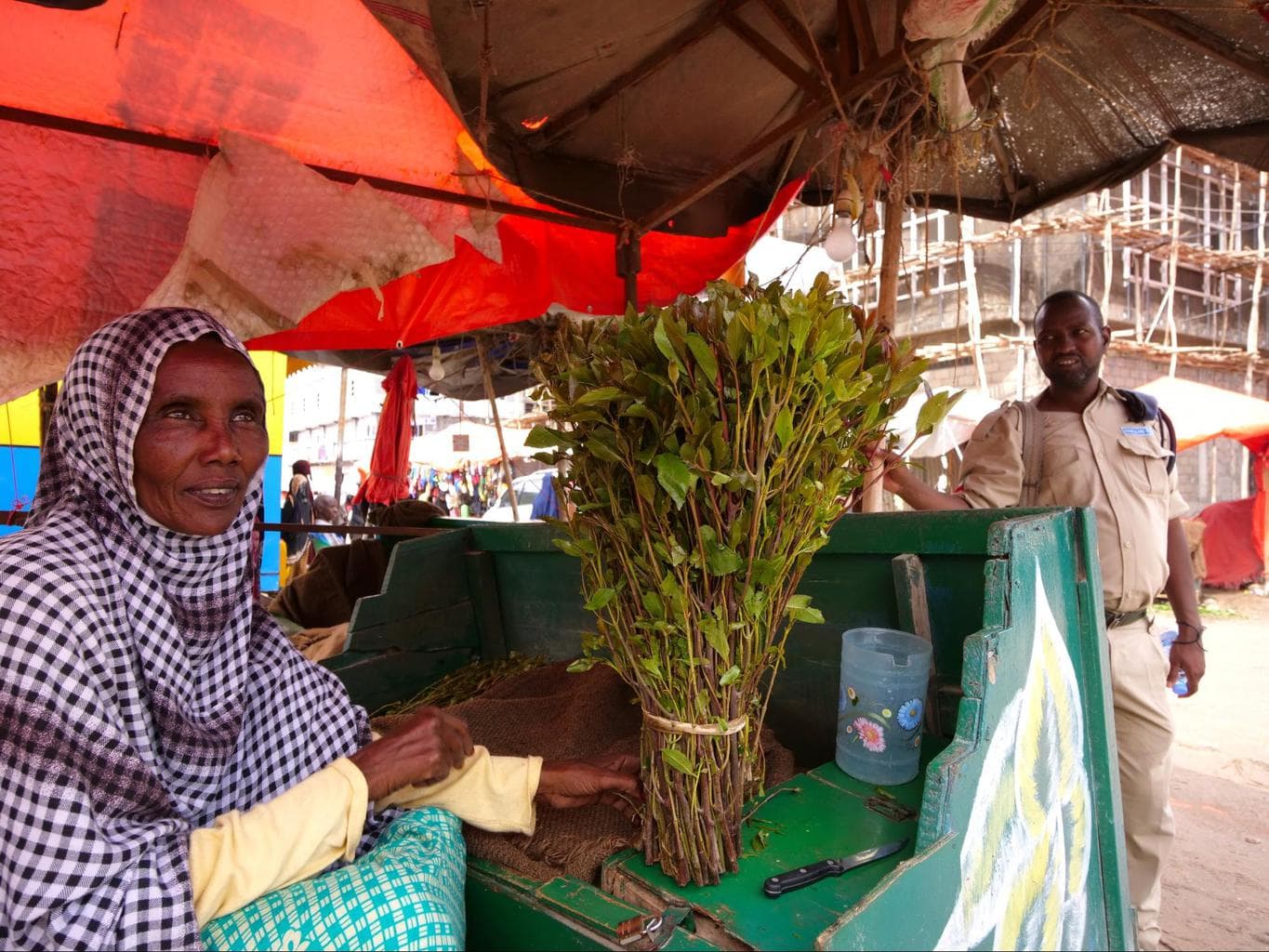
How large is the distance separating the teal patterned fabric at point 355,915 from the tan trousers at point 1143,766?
93.7 inches

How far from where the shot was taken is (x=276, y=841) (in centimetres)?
125

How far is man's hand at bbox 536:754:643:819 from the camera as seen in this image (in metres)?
1.62

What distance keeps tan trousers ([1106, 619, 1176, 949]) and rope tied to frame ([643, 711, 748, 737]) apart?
196 centimetres

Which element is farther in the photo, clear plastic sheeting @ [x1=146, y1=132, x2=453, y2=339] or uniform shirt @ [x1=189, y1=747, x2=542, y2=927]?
clear plastic sheeting @ [x1=146, y1=132, x2=453, y2=339]

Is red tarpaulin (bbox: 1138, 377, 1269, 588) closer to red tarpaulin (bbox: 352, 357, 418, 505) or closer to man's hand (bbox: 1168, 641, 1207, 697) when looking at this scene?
man's hand (bbox: 1168, 641, 1207, 697)

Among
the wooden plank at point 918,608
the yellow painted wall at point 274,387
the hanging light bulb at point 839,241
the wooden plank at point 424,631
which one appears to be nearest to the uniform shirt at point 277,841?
the wooden plank at point 918,608

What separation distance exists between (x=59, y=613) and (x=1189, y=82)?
4.27 meters

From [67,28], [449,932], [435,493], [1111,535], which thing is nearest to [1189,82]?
[1111,535]

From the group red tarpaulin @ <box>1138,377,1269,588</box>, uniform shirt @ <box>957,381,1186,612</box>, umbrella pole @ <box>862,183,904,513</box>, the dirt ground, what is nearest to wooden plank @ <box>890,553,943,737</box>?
uniform shirt @ <box>957,381,1186,612</box>

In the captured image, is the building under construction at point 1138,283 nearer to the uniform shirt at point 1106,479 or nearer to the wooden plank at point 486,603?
the uniform shirt at point 1106,479

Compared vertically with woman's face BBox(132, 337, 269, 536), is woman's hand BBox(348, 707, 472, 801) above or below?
below

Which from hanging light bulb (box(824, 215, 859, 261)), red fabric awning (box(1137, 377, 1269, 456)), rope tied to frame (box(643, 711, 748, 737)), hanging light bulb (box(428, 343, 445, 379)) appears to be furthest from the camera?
red fabric awning (box(1137, 377, 1269, 456))

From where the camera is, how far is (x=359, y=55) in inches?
116

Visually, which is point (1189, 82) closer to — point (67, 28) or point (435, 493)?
point (67, 28)
